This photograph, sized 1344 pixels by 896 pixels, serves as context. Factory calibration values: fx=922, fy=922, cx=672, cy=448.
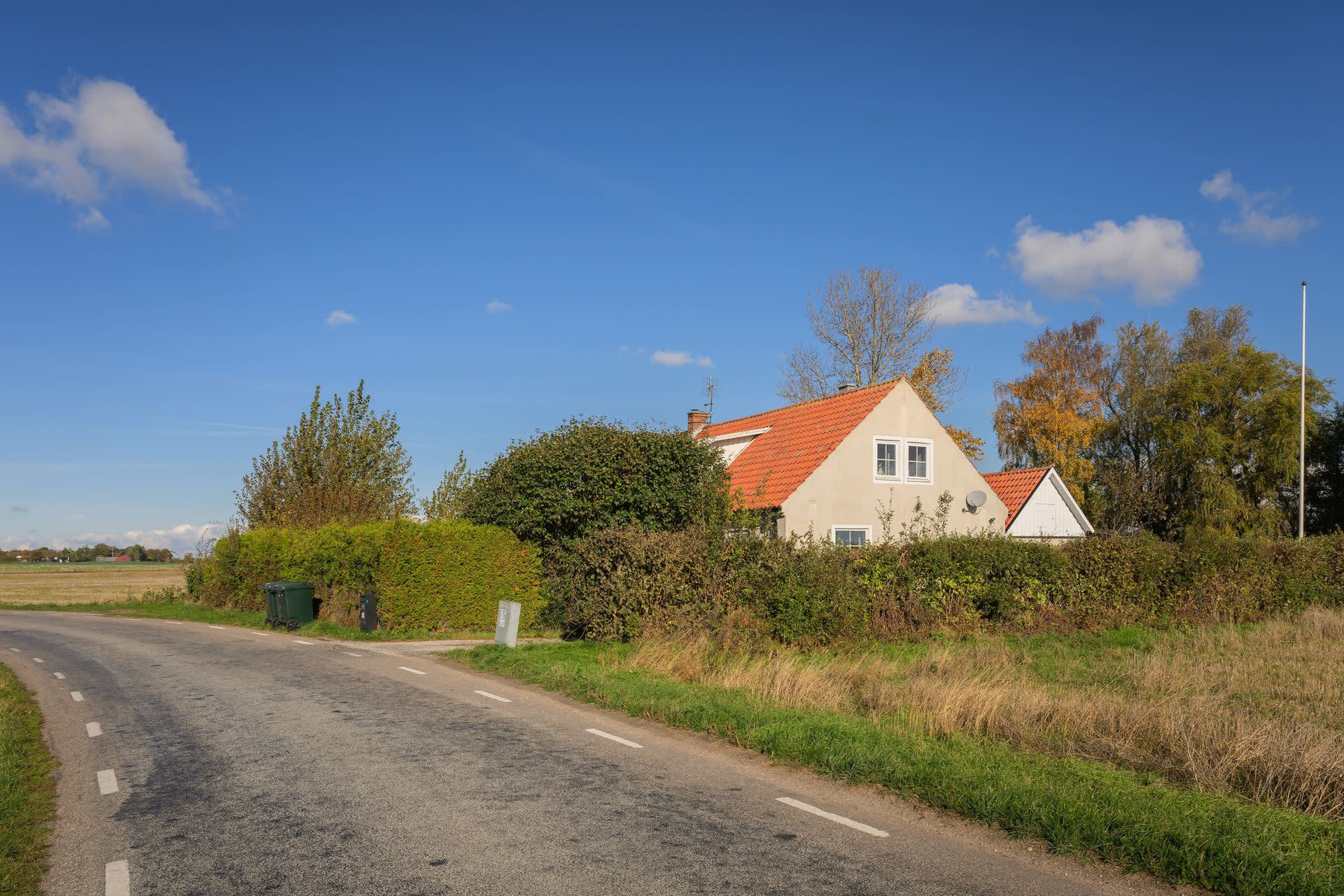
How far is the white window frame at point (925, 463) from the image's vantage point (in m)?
30.0

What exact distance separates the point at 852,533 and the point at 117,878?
24749 millimetres

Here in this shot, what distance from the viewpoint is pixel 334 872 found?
5590 millimetres

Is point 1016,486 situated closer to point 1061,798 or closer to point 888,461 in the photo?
point 888,461

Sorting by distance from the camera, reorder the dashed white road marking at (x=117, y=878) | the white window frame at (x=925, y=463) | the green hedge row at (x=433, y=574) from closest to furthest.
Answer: the dashed white road marking at (x=117, y=878)
the green hedge row at (x=433, y=574)
the white window frame at (x=925, y=463)

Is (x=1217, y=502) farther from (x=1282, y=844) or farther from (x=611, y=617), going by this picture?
(x=1282, y=844)

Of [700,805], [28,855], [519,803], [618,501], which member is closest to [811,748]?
[700,805]

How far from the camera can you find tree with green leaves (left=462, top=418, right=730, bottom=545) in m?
21.5

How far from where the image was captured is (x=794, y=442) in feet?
102

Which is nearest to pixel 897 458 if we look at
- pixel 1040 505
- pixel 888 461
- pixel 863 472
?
pixel 888 461

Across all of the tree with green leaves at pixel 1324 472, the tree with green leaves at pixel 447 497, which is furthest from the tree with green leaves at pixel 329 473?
the tree with green leaves at pixel 1324 472

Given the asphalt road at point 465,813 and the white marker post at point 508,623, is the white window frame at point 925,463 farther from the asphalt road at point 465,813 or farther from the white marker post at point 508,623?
the asphalt road at point 465,813

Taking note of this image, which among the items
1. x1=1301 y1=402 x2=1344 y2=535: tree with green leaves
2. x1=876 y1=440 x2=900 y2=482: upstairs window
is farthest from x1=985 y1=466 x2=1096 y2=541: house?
x1=1301 y1=402 x2=1344 y2=535: tree with green leaves

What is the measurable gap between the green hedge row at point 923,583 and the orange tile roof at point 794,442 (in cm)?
826

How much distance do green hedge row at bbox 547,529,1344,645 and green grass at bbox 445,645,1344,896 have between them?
5276mm
